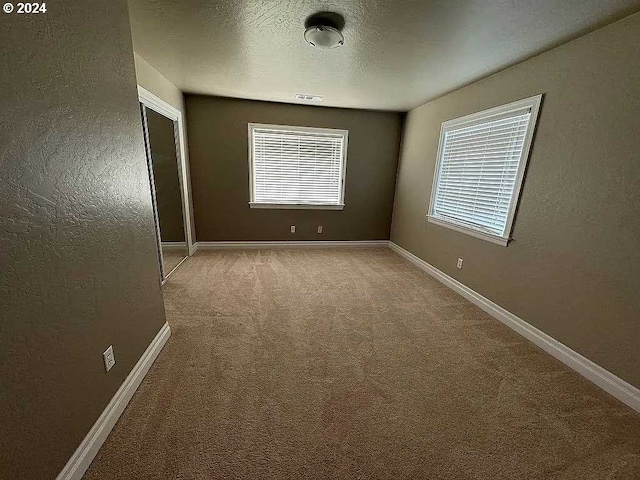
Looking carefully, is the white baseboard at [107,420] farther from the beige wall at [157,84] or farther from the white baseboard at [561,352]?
the white baseboard at [561,352]

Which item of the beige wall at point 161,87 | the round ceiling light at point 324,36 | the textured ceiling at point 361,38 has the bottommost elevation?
the beige wall at point 161,87


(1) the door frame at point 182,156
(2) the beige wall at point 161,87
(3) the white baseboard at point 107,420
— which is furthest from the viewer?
(1) the door frame at point 182,156

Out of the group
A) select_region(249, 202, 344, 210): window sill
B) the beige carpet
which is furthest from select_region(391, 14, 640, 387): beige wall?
select_region(249, 202, 344, 210): window sill

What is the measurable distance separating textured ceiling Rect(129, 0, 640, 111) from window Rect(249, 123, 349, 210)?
42.1 inches

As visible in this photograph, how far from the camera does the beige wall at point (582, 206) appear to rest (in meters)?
1.66

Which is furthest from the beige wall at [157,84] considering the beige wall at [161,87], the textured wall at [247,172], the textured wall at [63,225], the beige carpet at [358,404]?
the beige carpet at [358,404]

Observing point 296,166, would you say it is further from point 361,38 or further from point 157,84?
point 361,38

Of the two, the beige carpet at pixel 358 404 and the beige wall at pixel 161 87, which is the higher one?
the beige wall at pixel 161 87

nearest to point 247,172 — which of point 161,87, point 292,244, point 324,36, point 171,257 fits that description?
point 292,244

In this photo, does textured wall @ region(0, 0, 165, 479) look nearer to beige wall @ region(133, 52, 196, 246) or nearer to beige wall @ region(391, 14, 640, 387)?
beige wall @ region(133, 52, 196, 246)

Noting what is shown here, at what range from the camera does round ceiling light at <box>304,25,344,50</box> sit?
1822 millimetres

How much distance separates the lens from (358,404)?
1.57m

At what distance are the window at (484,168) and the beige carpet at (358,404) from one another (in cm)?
100

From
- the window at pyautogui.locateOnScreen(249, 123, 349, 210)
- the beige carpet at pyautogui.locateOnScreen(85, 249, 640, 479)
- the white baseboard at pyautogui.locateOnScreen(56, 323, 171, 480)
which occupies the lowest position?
the beige carpet at pyautogui.locateOnScreen(85, 249, 640, 479)
